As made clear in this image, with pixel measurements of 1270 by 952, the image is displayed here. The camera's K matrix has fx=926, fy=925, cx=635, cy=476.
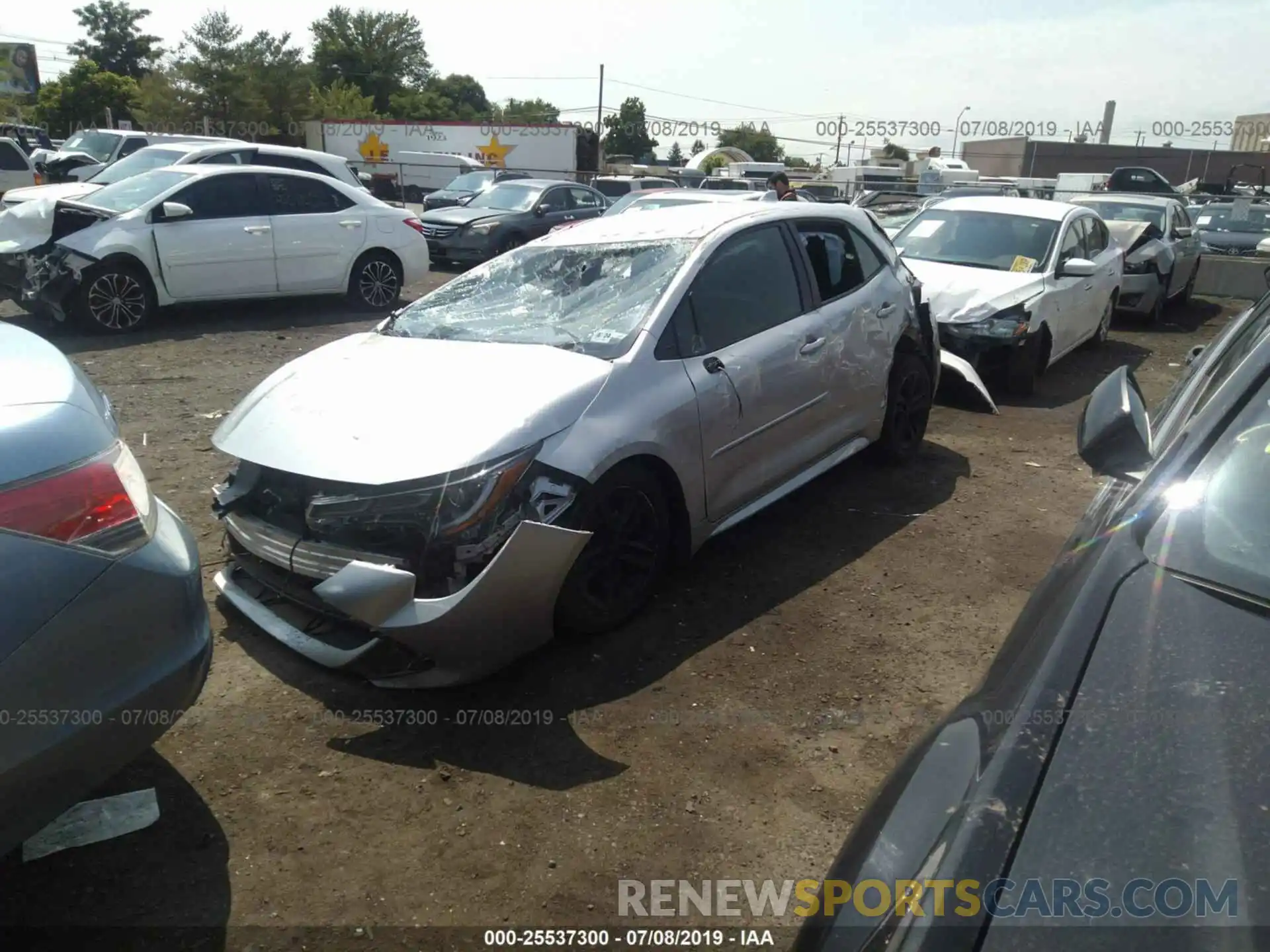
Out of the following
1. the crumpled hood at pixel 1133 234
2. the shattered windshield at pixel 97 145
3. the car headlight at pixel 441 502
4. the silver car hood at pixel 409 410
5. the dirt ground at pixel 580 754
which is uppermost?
the shattered windshield at pixel 97 145

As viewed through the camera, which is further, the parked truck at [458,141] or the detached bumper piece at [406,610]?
the parked truck at [458,141]

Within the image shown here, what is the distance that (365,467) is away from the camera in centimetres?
322

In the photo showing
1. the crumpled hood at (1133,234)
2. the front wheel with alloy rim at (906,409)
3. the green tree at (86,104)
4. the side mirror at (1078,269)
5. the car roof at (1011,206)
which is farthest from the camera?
the green tree at (86,104)

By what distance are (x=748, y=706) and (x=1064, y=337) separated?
6910mm

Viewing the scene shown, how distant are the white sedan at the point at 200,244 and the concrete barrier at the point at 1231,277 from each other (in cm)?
1332

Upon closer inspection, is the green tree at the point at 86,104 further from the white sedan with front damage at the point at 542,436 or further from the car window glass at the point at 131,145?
the white sedan with front damage at the point at 542,436

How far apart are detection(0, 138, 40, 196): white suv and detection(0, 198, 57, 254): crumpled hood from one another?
13.0m

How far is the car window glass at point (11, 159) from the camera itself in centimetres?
1956

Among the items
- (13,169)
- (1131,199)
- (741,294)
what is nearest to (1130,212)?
(1131,199)

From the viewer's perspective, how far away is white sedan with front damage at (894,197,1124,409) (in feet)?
25.7

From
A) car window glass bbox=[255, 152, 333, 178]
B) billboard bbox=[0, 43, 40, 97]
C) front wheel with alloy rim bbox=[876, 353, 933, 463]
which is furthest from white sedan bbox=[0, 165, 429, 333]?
billboard bbox=[0, 43, 40, 97]

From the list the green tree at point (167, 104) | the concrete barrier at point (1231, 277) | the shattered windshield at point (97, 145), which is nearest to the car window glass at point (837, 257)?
the concrete barrier at point (1231, 277)

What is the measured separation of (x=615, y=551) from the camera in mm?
3629

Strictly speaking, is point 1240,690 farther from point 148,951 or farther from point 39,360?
point 39,360
